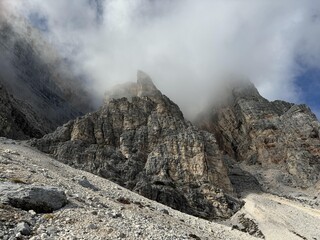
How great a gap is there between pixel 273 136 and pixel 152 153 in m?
74.2

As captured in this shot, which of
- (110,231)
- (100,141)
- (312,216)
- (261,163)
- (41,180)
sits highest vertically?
(261,163)

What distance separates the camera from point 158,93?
6127 inches

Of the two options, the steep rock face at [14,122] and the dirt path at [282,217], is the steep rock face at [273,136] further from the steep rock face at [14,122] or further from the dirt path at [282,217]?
the steep rock face at [14,122]

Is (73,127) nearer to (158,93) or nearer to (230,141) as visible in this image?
(158,93)

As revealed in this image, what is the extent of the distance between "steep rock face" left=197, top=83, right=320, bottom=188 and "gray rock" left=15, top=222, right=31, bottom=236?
127710 mm

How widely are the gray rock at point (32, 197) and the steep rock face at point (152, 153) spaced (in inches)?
2331

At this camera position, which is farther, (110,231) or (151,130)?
(151,130)

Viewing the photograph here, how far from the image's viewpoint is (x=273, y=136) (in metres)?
169

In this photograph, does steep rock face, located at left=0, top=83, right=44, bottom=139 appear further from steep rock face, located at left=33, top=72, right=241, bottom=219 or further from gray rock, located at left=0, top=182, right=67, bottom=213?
gray rock, located at left=0, top=182, right=67, bottom=213

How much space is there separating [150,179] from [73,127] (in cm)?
4074

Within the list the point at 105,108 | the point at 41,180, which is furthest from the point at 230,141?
the point at 41,180

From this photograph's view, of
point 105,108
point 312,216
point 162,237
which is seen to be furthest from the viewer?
point 105,108

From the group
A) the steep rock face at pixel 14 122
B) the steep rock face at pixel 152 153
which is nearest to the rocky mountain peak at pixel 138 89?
the steep rock face at pixel 152 153

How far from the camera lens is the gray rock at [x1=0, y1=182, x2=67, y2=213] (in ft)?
94.4
